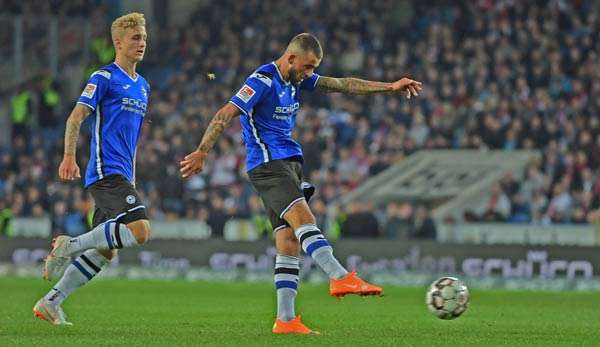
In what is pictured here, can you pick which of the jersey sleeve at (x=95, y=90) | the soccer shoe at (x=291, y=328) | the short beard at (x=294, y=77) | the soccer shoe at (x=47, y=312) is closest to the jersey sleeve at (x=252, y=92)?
the short beard at (x=294, y=77)

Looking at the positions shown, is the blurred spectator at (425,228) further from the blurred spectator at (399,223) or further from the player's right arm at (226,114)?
the player's right arm at (226,114)

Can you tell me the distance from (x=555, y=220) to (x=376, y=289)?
45.1 ft

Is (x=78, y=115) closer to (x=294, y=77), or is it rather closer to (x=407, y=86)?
(x=294, y=77)

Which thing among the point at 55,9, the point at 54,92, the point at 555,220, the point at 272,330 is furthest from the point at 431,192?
the point at 272,330

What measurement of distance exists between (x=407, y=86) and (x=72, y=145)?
97.2 inches

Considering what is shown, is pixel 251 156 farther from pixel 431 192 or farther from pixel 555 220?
pixel 431 192

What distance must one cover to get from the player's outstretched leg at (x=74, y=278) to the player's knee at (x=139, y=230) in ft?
2.00

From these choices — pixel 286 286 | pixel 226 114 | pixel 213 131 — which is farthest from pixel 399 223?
pixel 213 131

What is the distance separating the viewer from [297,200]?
1016cm

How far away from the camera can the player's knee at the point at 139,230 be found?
1028 centimetres

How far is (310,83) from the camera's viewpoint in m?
10.7

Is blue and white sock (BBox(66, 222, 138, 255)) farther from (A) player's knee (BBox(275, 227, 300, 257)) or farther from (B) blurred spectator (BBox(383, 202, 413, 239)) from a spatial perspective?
(B) blurred spectator (BBox(383, 202, 413, 239))

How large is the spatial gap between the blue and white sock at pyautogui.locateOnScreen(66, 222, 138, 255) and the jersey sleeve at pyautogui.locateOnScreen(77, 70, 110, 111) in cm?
88

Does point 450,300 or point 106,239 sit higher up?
point 106,239
